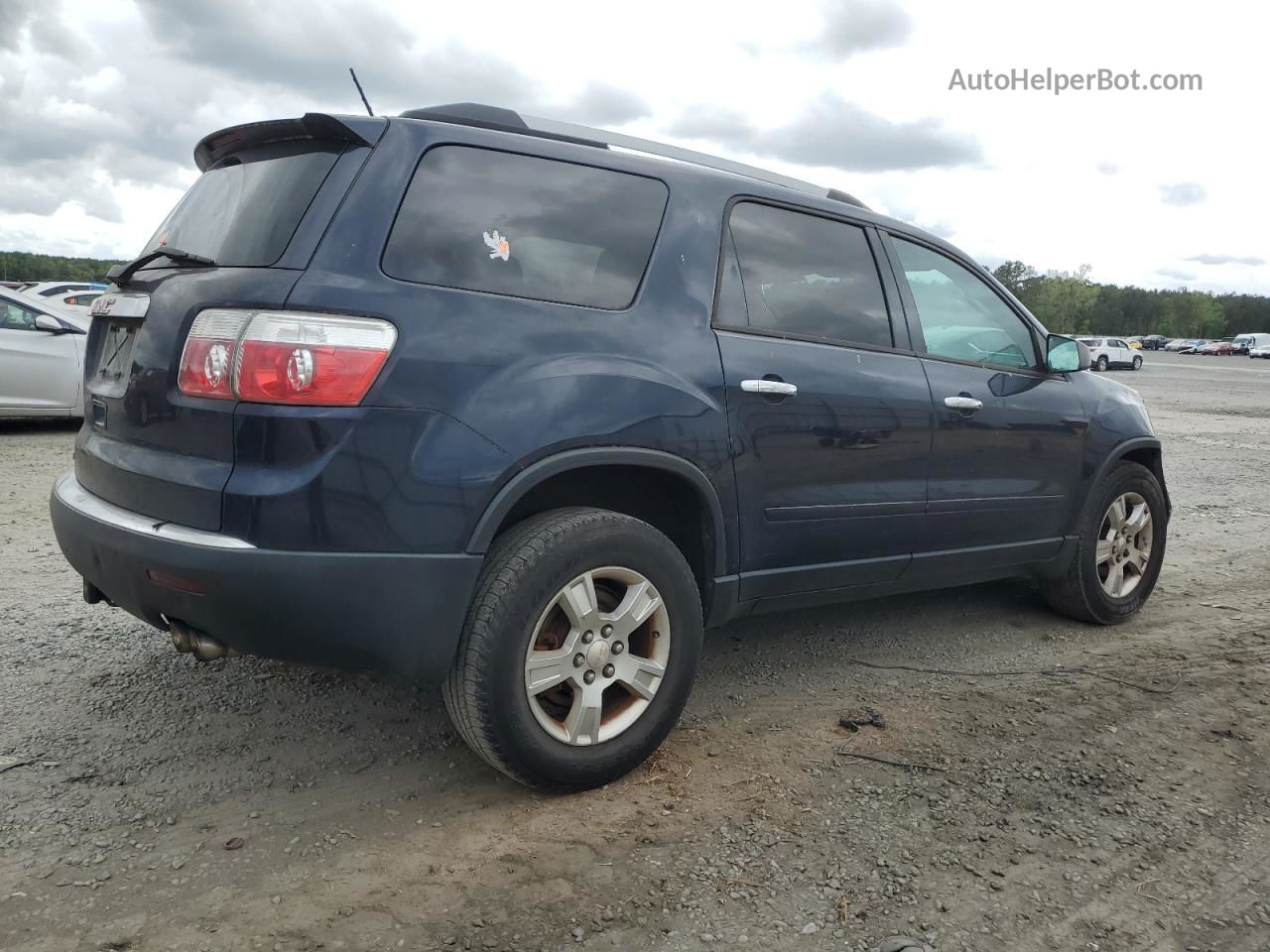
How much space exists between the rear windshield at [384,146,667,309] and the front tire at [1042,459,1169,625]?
2.75 meters

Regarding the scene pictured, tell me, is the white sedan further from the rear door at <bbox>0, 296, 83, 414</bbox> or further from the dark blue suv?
the dark blue suv

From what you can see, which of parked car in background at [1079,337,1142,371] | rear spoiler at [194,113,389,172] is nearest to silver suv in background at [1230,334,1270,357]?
parked car in background at [1079,337,1142,371]

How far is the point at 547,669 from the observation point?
9.04 ft

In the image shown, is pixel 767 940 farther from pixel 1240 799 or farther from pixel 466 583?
pixel 1240 799

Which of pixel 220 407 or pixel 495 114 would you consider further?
pixel 495 114

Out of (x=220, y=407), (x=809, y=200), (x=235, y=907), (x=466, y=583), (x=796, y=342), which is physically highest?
(x=809, y=200)

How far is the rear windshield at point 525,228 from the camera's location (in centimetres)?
270

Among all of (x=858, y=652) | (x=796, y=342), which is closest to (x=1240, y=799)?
(x=858, y=652)

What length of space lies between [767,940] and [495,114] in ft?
7.82

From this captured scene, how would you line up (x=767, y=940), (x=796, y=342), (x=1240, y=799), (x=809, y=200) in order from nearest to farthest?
(x=767, y=940) → (x=1240, y=799) → (x=796, y=342) → (x=809, y=200)

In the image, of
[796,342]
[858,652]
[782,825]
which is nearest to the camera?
[782,825]

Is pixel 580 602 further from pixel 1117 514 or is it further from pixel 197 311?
pixel 1117 514

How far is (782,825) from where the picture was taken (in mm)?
2764

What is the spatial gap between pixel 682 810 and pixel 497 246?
5.45 feet
